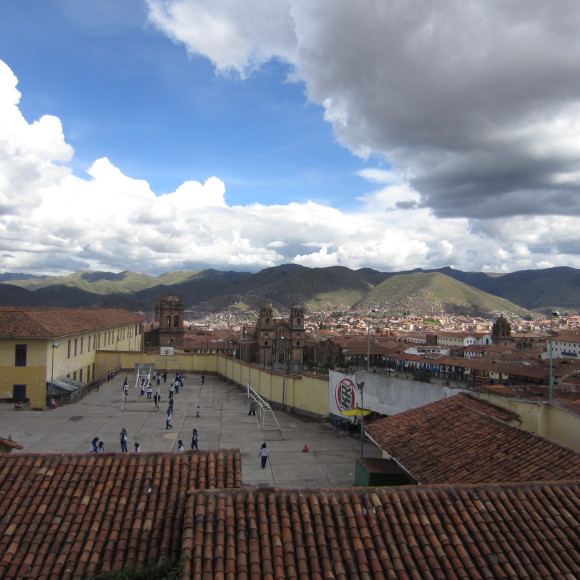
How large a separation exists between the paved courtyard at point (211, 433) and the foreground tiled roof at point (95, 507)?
18.9ft

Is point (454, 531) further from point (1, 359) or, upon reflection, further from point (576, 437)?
point (1, 359)

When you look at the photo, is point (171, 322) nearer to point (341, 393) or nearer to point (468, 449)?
point (341, 393)

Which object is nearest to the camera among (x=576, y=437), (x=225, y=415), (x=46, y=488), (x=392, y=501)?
(x=392, y=501)

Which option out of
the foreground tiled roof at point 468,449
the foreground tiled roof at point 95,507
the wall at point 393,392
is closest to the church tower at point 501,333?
the wall at point 393,392

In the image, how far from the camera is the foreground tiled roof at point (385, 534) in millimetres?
5031

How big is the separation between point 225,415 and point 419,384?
404 inches

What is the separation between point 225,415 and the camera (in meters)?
22.7

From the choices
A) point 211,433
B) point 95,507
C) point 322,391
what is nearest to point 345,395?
point 322,391

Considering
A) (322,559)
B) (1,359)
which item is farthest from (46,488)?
(1,359)

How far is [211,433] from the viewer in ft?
63.2

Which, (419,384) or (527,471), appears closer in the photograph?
(527,471)

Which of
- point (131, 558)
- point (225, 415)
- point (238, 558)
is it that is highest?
point (238, 558)

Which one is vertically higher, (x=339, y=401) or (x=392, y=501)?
(x=392, y=501)

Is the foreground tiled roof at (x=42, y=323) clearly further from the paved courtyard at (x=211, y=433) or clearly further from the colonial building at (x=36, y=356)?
the paved courtyard at (x=211, y=433)
